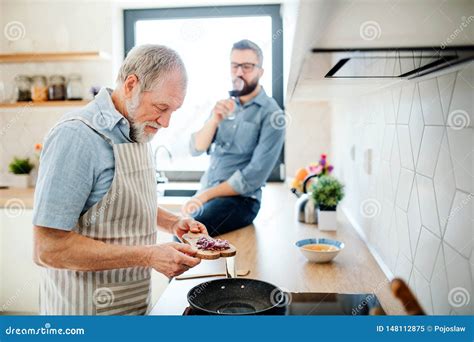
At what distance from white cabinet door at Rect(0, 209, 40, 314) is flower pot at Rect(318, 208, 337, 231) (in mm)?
770

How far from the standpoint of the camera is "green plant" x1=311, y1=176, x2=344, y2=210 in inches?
37.9

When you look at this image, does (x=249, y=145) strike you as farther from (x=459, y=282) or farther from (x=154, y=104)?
(x=459, y=282)

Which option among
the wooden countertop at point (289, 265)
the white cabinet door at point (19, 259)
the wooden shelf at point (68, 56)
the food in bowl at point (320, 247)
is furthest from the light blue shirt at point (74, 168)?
the white cabinet door at point (19, 259)

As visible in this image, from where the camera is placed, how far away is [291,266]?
0.76 metres

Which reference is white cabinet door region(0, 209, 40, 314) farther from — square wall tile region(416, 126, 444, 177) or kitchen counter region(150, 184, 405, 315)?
square wall tile region(416, 126, 444, 177)

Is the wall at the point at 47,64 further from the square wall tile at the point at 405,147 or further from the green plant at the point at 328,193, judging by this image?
the square wall tile at the point at 405,147

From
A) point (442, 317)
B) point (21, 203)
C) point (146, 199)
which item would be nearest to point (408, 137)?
point (442, 317)

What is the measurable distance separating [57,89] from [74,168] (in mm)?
1051

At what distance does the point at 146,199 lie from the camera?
0.62 m

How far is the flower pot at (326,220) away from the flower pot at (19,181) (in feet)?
3.24

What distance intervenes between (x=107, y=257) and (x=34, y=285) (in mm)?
914

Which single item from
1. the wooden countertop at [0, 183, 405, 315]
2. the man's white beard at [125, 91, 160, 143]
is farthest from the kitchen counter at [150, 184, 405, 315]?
the man's white beard at [125, 91, 160, 143]

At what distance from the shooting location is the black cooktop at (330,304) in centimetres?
58

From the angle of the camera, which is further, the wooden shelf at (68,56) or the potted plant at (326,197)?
the wooden shelf at (68,56)
